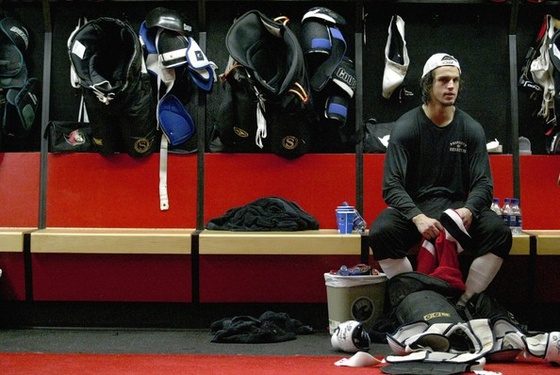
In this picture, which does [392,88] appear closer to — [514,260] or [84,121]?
[514,260]

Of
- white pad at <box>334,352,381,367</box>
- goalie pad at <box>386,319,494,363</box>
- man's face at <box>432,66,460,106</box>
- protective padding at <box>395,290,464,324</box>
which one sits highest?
man's face at <box>432,66,460,106</box>

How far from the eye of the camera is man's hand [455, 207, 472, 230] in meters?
3.76

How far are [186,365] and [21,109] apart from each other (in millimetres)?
2063

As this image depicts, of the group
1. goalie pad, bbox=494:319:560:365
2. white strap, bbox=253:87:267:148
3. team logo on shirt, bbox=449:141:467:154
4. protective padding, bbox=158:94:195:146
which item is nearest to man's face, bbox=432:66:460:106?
team logo on shirt, bbox=449:141:467:154

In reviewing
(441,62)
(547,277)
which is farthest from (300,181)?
(547,277)

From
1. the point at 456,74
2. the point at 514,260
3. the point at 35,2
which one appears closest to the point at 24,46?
the point at 35,2

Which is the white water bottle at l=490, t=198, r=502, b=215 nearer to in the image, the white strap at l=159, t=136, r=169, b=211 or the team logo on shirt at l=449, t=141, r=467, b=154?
the team logo on shirt at l=449, t=141, r=467, b=154

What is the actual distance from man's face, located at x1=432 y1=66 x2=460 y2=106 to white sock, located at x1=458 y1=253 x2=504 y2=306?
0.76m

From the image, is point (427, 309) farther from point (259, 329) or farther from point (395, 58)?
point (395, 58)

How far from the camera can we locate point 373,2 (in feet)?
15.7

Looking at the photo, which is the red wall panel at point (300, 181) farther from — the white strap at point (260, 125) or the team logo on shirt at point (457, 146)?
the team logo on shirt at point (457, 146)

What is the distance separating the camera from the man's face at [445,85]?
407 cm

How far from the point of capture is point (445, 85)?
4082 millimetres

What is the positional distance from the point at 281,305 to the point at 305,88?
1088 millimetres
